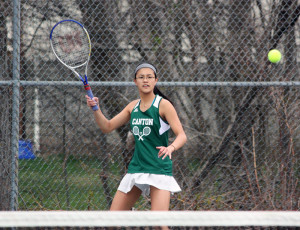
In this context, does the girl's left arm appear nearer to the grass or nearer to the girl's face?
the girl's face

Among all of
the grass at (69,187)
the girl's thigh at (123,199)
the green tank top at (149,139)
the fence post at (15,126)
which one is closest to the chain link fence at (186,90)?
the grass at (69,187)

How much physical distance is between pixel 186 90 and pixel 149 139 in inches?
94.7

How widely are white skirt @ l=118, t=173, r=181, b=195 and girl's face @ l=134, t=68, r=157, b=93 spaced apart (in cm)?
58

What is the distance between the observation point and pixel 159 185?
340 cm

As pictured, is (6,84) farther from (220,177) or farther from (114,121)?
(220,177)

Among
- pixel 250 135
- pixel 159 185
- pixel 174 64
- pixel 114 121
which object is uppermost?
pixel 174 64

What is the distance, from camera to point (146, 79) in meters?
3.54

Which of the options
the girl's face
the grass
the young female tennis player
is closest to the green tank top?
the young female tennis player

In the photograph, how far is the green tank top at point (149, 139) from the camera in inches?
136

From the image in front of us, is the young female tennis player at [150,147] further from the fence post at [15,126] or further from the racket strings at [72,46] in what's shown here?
the fence post at [15,126]

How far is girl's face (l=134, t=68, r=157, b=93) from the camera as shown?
3.54 meters

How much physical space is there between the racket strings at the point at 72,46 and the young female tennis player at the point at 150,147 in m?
0.93

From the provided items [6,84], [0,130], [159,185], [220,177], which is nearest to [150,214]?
[159,185]

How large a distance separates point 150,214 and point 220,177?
3.14m
